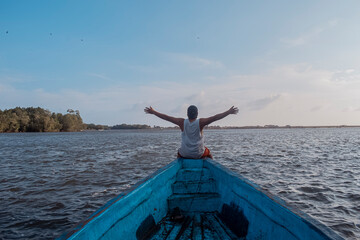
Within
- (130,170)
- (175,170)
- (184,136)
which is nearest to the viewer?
(175,170)

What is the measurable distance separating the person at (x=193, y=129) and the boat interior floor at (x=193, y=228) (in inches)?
65.7

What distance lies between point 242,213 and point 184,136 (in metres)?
2.50

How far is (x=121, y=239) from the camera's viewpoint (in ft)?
9.46

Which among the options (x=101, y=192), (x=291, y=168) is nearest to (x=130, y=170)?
(x=101, y=192)

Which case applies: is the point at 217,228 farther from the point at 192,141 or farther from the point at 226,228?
the point at 192,141

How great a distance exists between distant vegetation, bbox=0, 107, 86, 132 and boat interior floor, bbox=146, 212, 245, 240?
105 meters

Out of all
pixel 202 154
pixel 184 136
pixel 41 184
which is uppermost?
pixel 184 136

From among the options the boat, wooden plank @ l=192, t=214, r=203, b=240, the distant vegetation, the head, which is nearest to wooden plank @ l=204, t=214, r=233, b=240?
the boat

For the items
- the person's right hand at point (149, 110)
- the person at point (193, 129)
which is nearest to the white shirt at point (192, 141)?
the person at point (193, 129)

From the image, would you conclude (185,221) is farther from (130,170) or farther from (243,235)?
(130,170)

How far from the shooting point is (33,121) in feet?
317

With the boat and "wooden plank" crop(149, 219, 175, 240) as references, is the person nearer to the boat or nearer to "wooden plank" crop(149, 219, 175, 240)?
the boat

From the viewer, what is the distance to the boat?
2418 mm

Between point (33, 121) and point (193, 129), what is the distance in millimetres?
109289
